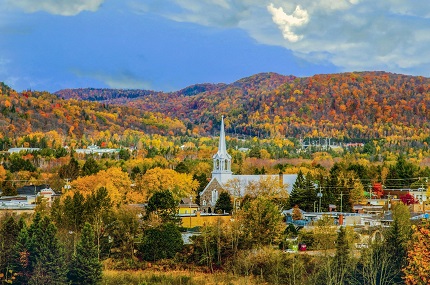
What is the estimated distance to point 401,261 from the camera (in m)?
34.7

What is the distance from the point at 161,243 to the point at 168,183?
70.0 ft


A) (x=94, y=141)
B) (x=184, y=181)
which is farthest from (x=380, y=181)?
(x=94, y=141)

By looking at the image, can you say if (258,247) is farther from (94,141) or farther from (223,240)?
(94,141)

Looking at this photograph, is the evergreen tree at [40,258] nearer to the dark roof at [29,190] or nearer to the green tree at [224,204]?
the green tree at [224,204]

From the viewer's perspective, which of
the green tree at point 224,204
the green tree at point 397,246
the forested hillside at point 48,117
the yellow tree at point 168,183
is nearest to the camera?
the green tree at point 397,246

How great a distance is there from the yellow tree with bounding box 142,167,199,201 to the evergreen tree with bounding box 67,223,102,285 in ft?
80.7

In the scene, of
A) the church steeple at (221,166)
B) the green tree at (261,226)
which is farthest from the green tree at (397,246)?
the church steeple at (221,166)

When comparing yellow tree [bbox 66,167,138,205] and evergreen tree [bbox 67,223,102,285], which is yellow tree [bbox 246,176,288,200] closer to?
yellow tree [bbox 66,167,138,205]

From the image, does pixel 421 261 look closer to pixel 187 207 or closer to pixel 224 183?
pixel 187 207

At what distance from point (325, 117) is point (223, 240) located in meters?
161

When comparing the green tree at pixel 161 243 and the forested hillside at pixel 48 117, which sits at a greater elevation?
the forested hillside at pixel 48 117

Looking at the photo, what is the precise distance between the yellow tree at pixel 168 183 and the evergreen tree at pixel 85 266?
24611 millimetres

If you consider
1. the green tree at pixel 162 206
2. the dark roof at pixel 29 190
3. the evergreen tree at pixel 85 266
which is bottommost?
the evergreen tree at pixel 85 266

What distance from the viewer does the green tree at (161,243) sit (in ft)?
135
